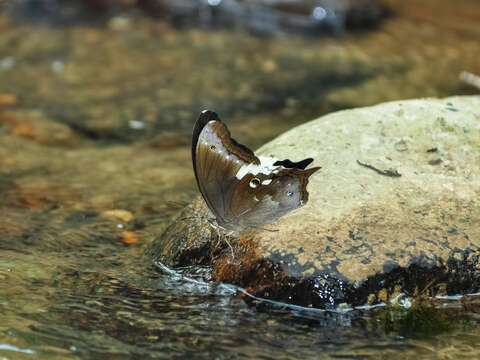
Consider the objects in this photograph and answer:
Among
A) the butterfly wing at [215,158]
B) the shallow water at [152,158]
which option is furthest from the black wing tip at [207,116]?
the shallow water at [152,158]

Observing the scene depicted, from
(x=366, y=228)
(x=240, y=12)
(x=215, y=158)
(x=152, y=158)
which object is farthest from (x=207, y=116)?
(x=240, y=12)

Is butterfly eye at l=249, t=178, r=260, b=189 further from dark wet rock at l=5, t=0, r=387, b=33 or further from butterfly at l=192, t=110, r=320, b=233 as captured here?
dark wet rock at l=5, t=0, r=387, b=33

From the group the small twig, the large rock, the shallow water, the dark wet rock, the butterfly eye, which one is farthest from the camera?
the dark wet rock

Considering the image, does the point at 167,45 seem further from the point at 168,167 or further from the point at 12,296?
the point at 12,296

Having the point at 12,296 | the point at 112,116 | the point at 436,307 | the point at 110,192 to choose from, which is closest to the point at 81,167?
the point at 110,192

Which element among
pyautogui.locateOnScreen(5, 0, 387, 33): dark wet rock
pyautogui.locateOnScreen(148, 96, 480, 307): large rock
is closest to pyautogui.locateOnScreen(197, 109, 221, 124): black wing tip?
pyautogui.locateOnScreen(148, 96, 480, 307): large rock

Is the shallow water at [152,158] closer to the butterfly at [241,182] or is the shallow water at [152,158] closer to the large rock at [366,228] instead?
the large rock at [366,228]

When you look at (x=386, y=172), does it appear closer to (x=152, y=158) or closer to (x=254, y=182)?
(x=254, y=182)
